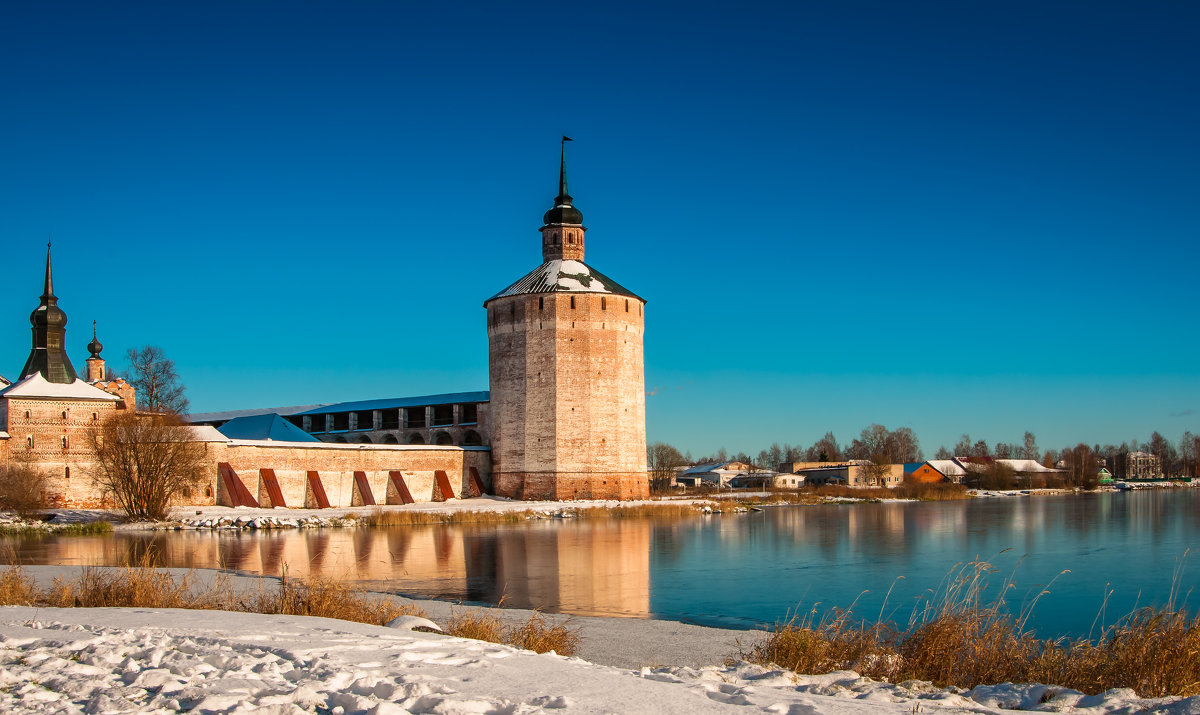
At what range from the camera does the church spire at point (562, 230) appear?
3538 centimetres

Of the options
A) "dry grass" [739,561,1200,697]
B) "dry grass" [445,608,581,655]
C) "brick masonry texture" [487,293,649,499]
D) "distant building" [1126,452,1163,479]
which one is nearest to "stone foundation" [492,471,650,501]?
"brick masonry texture" [487,293,649,499]

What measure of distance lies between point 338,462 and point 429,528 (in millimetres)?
8160

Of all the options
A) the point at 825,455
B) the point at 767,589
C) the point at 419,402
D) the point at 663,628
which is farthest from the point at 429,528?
the point at 825,455

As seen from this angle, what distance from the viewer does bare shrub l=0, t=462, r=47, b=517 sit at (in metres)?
21.6

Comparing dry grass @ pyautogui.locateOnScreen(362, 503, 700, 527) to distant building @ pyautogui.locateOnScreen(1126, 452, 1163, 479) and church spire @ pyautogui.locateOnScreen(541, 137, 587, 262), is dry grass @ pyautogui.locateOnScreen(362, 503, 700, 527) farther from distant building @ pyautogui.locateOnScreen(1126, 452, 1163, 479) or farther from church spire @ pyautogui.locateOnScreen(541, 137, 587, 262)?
distant building @ pyautogui.locateOnScreen(1126, 452, 1163, 479)

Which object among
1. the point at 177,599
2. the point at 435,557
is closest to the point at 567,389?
the point at 435,557

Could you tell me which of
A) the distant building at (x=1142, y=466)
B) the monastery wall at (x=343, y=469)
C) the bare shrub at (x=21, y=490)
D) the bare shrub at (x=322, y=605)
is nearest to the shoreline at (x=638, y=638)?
the bare shrub at (x=322, y=605)

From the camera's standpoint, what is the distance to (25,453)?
23.6 meters

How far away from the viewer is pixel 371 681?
3748mm

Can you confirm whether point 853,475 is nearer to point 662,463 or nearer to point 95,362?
point 662,463

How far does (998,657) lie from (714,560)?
9842 millimetres

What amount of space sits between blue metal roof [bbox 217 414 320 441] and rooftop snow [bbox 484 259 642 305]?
893cm

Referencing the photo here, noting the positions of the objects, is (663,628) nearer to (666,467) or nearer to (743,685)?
(743,685)

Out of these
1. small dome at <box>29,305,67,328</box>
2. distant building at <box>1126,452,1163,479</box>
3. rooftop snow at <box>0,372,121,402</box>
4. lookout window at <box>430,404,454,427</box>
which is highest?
small dome at <box>29,305,67,328</box>
